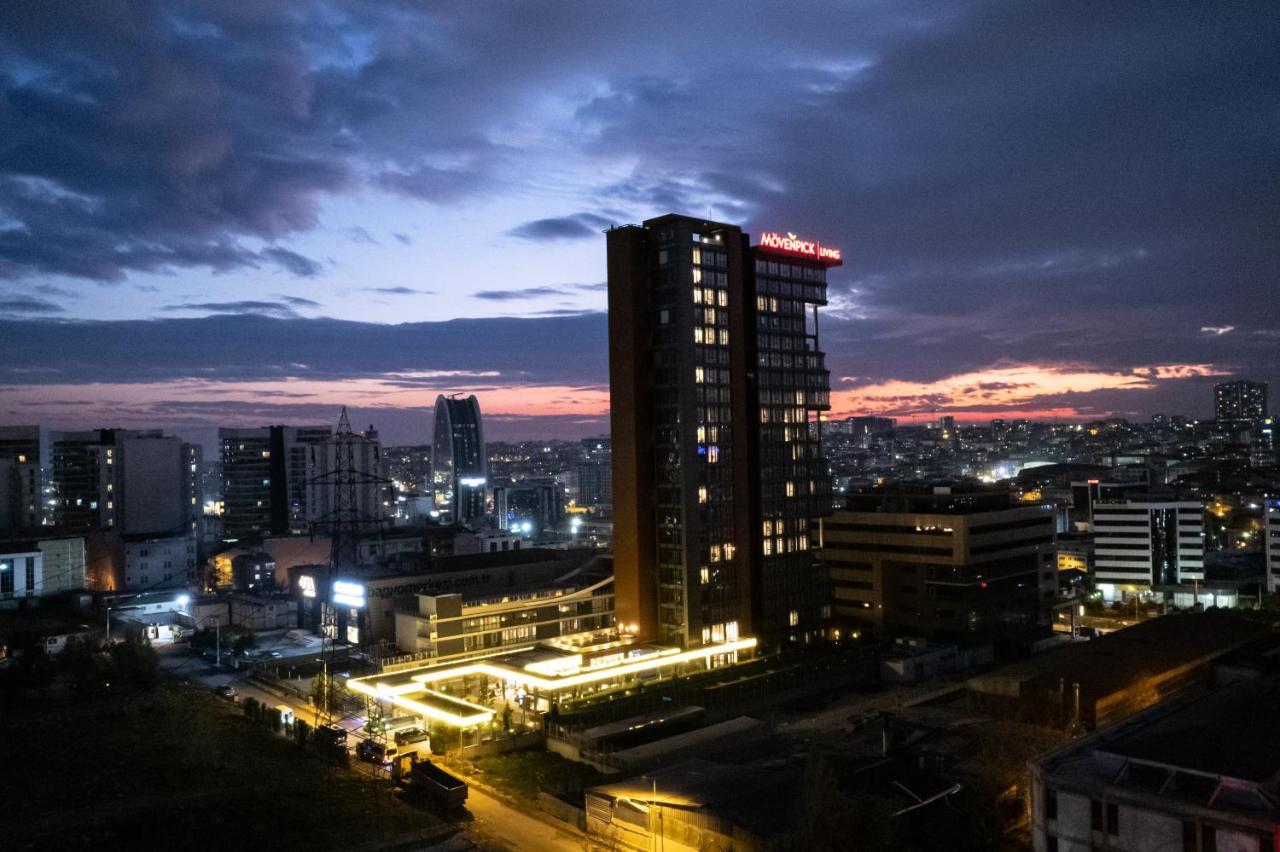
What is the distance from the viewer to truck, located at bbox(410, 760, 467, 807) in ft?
105

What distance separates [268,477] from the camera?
142 metres

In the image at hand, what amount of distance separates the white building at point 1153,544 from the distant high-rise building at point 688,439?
40.8m

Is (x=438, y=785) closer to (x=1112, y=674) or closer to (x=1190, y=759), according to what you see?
(x=1190, y=759)

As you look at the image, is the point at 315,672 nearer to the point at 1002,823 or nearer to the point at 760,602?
the point at 760,602

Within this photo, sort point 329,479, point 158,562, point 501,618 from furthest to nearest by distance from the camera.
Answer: point 329,479
point 158,562
point 501,618

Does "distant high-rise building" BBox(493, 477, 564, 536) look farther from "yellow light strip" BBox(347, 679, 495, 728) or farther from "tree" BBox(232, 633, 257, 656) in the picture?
"yellow light strip" BBox(347, 679, 495, 728)

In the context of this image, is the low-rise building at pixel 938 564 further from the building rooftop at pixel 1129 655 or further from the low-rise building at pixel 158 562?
the low-rise building at pixel 158 562

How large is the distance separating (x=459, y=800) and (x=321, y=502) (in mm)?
115655

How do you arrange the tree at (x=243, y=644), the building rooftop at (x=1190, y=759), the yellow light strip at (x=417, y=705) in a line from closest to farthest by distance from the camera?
the building rooftop at (x=1190, y=759) → the yellow light strip at (x=417, y=705) → the tree at (x=243, y=644)

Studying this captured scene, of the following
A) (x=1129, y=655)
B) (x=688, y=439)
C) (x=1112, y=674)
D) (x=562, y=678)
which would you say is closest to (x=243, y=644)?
(x=562, y=678)

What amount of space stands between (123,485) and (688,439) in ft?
296

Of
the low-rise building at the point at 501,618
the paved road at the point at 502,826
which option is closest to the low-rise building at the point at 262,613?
the low-rise building at the point at 501,618

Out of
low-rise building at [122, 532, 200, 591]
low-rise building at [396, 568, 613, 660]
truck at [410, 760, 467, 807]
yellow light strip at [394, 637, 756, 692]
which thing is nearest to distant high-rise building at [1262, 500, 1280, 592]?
yellow light strip at [394, 637, 756, 692]

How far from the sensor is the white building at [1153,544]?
81.1 m
